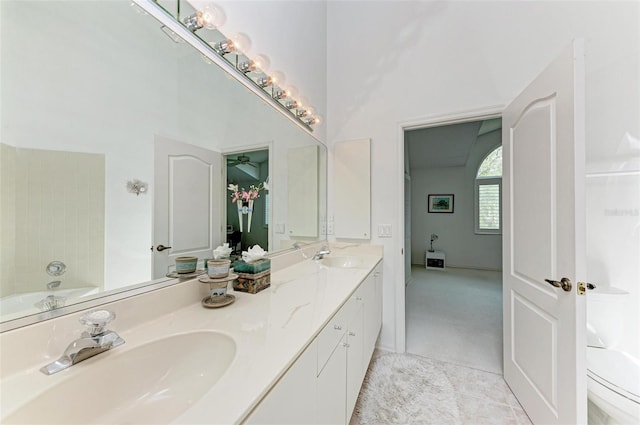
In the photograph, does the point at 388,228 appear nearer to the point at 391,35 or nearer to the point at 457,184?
the point at 391,35

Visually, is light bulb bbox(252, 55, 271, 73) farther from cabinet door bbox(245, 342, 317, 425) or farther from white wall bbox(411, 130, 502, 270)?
white wall bbox(411, 130, 502, 270)

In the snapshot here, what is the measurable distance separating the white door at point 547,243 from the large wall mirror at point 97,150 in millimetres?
1705

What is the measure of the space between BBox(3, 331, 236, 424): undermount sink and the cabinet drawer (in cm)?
32

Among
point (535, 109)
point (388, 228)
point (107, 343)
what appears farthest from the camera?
point (388, 228)

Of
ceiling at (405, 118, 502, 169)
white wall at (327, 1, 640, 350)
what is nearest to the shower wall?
white wall at (327, 1, 640, 350)

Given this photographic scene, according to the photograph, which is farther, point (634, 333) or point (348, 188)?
point (348, 188)

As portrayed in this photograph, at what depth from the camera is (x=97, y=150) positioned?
74 cm

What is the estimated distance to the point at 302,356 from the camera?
69 centimetres

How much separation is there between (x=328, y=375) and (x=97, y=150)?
1133 millimetres

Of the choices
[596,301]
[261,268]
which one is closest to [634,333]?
[596,301]

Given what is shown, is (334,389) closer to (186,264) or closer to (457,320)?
(186,264)

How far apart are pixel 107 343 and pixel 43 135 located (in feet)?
1.94

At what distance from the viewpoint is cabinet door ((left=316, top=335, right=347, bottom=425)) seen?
84 cm

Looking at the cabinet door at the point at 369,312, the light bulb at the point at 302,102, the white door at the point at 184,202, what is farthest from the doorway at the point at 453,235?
the white door at the point at 184,202
